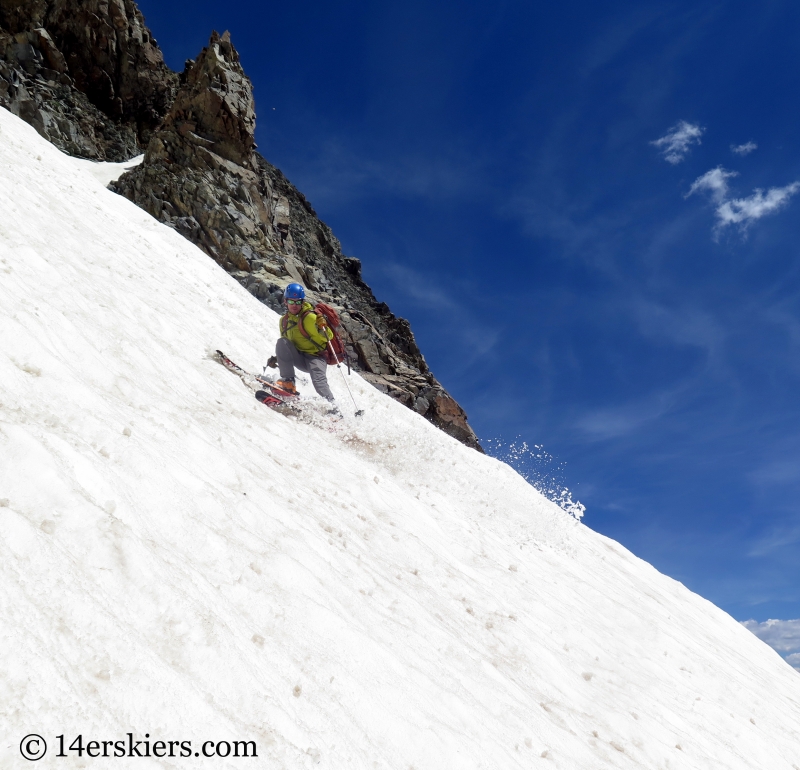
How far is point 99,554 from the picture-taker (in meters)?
3.38

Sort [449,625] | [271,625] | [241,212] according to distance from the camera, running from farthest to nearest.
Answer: [241,212]
[449,625]
[271,625]

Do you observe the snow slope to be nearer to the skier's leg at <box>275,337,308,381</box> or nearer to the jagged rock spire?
the skier's leg at <box>275,337,308,381</box>

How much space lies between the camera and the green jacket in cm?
1186

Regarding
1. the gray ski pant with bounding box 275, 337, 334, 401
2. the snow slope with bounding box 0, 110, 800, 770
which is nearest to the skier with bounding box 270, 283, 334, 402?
the gray ski pant with bounding box 275, 337, 334, 401

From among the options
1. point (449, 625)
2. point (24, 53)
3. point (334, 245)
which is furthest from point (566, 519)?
point (24, 53)

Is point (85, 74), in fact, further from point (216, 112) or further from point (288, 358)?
point (288, 358)

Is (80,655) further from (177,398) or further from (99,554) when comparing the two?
(177,398)

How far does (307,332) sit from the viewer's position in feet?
38.9

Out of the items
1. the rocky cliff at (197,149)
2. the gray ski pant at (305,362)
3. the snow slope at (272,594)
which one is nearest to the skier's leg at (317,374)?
the gray ski pant at (305,362)

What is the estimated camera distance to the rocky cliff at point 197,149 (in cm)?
3469

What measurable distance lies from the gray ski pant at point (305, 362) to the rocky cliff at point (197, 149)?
17628 mm

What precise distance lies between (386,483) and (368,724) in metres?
5.32

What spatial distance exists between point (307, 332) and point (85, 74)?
203 ft

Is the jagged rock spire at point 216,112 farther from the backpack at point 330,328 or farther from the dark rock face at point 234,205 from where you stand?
the backpack at point 330,328
